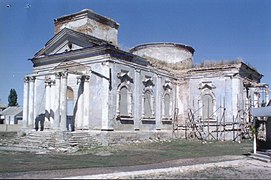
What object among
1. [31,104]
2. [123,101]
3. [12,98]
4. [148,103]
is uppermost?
[12,98]

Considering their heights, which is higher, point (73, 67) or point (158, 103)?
point (73, 67)

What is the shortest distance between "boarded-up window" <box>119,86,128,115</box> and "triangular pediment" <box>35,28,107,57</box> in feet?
12.1

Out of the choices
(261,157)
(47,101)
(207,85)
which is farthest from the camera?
(207,85)

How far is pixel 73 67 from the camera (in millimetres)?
24203

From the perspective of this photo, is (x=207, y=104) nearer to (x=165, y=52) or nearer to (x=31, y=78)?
(x=165, y=52)

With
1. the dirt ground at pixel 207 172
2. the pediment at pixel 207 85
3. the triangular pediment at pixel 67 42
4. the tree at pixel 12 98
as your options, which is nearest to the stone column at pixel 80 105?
the triangular pediment at pixel 67 42

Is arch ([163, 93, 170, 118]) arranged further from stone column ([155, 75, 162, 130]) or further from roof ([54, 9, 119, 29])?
roof ([54, 9, 119, 29])

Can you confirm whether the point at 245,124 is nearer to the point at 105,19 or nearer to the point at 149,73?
the point at 149,73

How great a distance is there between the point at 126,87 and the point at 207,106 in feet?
28.6

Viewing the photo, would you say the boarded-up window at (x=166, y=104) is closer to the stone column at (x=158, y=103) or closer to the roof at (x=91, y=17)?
the stone column at (x=158, y=103)

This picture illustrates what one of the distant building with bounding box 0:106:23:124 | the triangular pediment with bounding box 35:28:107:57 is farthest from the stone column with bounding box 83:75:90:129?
the distant building with bounding box 0:106:23:124

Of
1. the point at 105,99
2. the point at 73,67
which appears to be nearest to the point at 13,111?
the point at 73,67

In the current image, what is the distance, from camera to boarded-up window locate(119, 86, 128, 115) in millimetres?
23625

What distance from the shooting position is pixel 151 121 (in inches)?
1043
